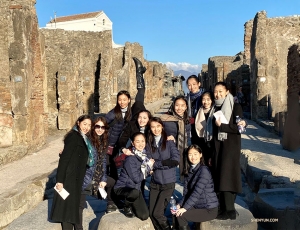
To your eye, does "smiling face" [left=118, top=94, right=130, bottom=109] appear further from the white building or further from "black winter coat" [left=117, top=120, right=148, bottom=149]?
the white building

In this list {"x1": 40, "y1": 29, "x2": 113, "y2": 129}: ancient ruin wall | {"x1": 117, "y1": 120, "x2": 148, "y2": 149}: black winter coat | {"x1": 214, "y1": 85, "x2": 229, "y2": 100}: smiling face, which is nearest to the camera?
{"x1": 214, "y1": 85, "x2": 229, "y2": 100}: smiling face

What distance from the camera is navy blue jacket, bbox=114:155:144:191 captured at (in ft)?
11.8

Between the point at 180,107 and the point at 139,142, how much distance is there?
0.65 meters

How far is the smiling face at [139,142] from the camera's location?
142 inches

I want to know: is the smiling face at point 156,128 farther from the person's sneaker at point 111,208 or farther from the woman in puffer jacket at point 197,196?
the person's sneaker at point 111,208

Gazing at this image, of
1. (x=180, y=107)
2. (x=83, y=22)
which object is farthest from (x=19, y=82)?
(x=83, y=22)

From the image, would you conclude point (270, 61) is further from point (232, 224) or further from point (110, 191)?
point (232, 224)

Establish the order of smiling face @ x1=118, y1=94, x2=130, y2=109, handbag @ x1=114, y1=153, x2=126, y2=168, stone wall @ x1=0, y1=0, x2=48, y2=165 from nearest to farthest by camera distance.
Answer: handbag @ x1=114, y1=153, x2=126, y2=168 < smiling face @ x1=118, y1=94, x2=130, y2=109 < stone wall @ x1=0, y1=0, x2=48, y2=165

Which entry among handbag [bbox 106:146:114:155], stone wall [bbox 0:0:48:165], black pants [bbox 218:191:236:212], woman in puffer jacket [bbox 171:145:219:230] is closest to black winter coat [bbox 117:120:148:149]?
handbag [bbox 106:146:114:155]

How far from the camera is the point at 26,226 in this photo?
3717 millimetres

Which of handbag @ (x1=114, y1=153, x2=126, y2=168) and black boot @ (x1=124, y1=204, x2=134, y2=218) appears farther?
handbag @ (x1=114, y1=153, x2=126, y2=168)

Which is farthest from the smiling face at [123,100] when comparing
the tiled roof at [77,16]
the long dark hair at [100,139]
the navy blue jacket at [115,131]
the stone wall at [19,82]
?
the tiled roof at [77,16]

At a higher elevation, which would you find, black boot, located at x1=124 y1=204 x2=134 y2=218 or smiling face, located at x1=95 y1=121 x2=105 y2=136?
smiling face, located at x1=95 y1=121 x2=105 y2=136

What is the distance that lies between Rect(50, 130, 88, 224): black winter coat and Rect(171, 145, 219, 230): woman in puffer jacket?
101 centimetres
